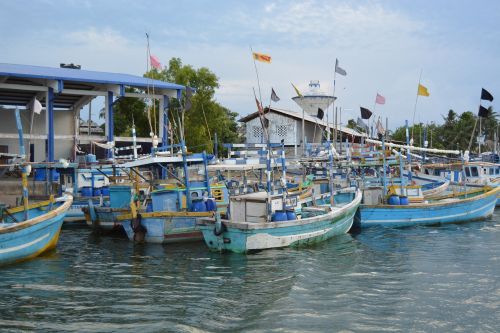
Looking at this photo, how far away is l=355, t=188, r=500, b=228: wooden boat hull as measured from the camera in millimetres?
23266

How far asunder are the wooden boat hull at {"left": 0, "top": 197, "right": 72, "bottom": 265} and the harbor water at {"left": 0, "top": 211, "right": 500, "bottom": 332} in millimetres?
327

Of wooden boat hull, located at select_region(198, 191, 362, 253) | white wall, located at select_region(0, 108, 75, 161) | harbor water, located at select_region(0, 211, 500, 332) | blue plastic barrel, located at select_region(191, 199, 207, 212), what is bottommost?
harbor water, located at select_region(0, 211, 500, 332)

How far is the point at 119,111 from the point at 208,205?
28.3 metres

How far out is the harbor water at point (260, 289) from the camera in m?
10.6

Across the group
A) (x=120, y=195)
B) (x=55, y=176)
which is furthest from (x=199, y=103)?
(x=120, y=195)

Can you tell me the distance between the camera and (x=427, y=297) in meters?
12.4

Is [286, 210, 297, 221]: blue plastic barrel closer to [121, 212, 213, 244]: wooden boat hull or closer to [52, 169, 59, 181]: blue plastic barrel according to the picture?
[121, 212, 213, 244]: wooden boat hull

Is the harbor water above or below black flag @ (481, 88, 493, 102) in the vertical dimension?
below

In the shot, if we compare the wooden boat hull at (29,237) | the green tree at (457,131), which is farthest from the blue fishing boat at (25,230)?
the green tree at (457,131)

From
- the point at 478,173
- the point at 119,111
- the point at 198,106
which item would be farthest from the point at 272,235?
the point at 119,111

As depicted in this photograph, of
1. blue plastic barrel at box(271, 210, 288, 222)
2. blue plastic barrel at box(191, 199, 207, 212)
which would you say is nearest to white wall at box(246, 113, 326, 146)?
blue plastic barrel at box(191, 199, 207, 212)

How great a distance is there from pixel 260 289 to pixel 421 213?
1301 centimetres

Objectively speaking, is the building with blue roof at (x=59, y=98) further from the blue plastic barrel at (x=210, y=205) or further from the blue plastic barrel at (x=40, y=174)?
the blue plastic barrel at (x=210, y=205)

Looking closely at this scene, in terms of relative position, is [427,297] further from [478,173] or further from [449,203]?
[478,173]
